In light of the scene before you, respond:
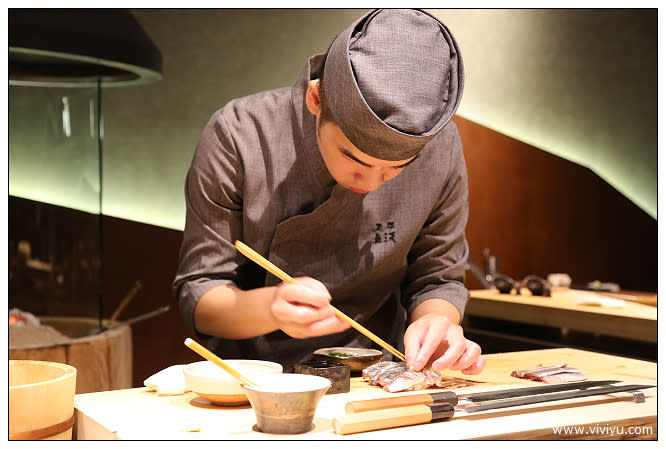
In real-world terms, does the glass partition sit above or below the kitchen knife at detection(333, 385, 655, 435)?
above

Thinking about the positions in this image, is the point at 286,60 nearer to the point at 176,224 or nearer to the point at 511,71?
the point at 176,224

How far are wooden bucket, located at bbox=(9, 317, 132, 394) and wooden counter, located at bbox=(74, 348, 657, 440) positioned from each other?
1929mm

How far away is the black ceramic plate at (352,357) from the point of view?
1.53 m

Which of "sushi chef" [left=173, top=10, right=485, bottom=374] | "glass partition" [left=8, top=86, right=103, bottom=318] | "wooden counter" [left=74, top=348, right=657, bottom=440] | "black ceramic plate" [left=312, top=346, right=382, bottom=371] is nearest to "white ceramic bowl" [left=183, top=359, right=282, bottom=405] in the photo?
"wooden counter" [left=74, top=348, right=657, bottom=440]

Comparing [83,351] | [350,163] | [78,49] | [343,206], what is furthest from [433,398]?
[78,49]

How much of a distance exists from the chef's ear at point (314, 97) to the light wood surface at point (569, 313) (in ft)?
7.41

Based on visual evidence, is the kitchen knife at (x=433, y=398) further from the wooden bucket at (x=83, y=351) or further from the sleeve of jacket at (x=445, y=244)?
the wooden bucket at (x=83, y=351)

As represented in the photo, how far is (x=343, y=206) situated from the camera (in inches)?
68.8

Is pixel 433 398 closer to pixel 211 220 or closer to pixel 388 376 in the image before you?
pixel 388 376

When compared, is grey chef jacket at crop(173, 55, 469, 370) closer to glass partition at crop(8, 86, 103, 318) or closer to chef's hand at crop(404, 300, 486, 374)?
chef's hand at crop(404, 300, 486, 374)

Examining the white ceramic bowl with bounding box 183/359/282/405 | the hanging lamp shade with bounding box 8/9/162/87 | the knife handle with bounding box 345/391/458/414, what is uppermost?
the hanging lamp shade with bounding box 8/9/162/87

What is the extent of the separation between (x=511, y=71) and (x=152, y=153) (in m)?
2.54

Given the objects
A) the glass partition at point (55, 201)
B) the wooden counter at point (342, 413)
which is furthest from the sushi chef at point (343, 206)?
the glass partition at point (55, 201)

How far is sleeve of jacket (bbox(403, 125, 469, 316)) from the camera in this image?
186cm
